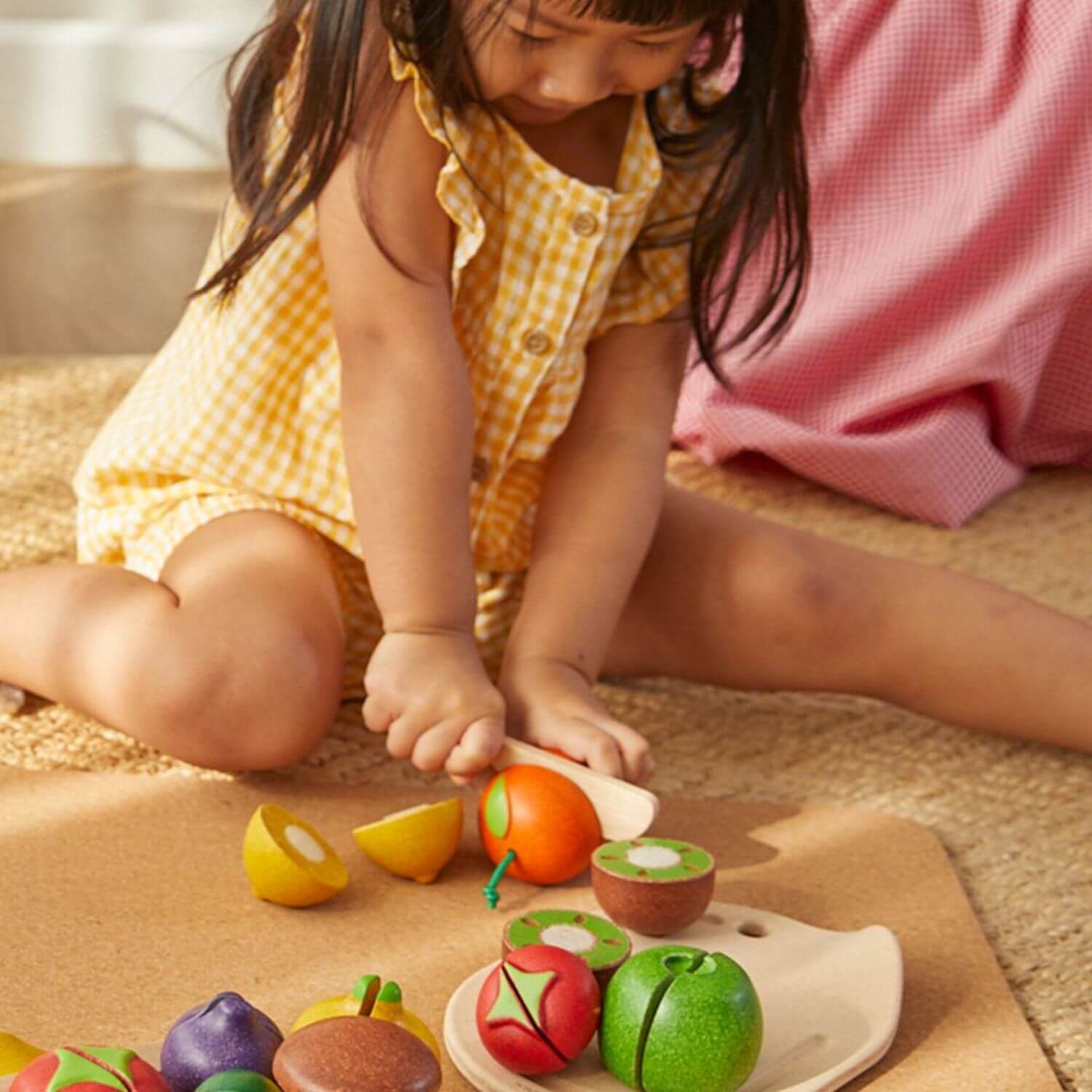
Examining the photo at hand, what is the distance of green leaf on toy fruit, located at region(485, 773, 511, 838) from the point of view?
76cm

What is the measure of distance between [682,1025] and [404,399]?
38cm

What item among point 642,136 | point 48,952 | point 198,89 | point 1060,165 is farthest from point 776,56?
point 198,89

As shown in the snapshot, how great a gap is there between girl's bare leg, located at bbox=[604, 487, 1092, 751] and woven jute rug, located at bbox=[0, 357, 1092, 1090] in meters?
0.02

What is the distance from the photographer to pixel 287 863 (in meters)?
0.71

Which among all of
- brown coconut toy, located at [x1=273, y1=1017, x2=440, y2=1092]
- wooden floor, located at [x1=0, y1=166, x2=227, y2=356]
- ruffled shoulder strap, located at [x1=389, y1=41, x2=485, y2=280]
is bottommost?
wooden floor, located at [x1=0, y1=166, x2=227, y2=356]

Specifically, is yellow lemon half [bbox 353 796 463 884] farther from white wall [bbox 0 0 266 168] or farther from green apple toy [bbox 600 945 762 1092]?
white wall [bbox 0 0 266 168]

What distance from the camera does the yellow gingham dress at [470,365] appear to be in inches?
35.2

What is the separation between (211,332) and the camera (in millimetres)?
962

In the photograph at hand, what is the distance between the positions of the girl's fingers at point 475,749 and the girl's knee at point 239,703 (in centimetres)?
9

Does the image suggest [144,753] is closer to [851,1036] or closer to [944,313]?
[851,1036]

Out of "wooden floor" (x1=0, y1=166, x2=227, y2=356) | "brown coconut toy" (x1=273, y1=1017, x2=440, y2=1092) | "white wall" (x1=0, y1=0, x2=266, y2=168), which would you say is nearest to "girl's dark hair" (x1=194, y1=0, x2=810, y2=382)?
"brown coconut toy" (x1=273, y1=1017, x2=440, y2=1092)

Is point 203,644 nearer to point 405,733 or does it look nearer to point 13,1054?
point 405,733

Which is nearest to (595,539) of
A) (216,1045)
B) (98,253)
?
(216,1045)

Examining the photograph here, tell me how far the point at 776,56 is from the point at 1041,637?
343mm
